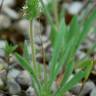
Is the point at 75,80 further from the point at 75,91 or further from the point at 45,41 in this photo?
the point at 45,41

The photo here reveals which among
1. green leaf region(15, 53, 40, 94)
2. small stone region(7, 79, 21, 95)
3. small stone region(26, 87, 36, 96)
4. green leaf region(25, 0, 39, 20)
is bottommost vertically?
small stone region(26, 87, 36, 96)

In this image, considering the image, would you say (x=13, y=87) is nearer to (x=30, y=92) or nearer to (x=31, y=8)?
(x=30, y=92)

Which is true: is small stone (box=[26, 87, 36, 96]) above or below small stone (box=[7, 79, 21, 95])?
below

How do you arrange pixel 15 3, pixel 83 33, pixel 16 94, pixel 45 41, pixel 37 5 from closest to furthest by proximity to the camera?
pixel 37 5
pixel 16 94
pixel 83 33
pixel 45 41
pixel 15 3

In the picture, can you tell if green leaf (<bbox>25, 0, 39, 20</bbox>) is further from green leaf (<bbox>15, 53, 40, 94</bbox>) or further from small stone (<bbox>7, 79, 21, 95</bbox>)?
small stone (<bbox>7, 79, 21, 95</bbox>)

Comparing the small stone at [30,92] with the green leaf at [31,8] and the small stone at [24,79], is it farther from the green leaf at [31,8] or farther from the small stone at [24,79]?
the green leaf at [31,8]

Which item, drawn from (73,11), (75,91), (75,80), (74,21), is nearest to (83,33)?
(74,21)

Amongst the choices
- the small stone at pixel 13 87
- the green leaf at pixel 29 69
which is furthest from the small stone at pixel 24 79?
the green leaf at pixel 29 69

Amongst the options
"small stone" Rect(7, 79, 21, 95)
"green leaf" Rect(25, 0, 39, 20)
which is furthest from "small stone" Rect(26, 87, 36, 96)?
"green leaf" Rect(25, 0, 39, 20)
